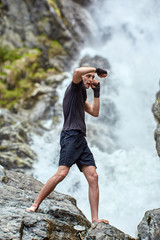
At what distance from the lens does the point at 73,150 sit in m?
3.69

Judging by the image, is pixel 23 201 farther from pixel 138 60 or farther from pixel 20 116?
pixel 138 60

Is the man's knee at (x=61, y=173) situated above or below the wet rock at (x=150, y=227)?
above

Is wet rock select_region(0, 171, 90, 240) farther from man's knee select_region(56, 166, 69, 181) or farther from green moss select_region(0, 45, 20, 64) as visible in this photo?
green moss select_region(0, 45, 20, 64)

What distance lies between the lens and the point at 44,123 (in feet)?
43.5

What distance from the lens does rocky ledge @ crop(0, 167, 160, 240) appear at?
3.17 m

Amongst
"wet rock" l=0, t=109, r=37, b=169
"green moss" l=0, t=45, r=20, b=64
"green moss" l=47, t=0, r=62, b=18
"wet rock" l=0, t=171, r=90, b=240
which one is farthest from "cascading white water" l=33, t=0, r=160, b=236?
"green moss" l=0, t=45, r=20, b=64

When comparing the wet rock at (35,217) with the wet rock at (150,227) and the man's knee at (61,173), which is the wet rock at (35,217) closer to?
the man's knee at (61,173)

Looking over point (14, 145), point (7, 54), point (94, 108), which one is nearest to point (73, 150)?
point (94, 108)

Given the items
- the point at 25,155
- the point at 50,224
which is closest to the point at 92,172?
the point at 50,224

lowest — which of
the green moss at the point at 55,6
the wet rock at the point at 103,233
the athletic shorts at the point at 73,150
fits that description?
the wet rock at the point at 103,233

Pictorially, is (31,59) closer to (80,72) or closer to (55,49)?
(55,49)

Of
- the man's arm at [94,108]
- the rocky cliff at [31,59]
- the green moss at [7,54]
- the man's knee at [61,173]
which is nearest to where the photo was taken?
the man's knee at [61,173]

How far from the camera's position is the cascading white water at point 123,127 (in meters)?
7.46

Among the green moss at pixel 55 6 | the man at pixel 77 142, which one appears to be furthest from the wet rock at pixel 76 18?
the man at pixel 77 142
